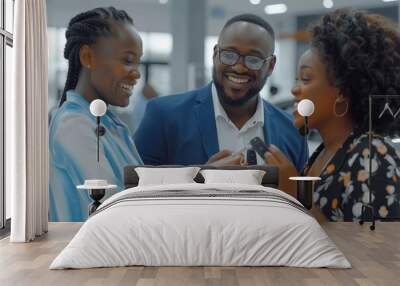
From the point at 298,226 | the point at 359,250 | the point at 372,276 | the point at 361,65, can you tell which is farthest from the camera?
the point at 361,65

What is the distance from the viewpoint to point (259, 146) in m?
7.48

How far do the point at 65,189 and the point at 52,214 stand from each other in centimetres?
35

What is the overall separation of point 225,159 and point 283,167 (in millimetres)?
730

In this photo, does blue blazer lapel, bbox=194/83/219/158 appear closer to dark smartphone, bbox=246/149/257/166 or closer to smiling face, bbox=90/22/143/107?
dark smartphone, bbox=246/149/257/166

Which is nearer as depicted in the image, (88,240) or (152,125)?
(88,240)

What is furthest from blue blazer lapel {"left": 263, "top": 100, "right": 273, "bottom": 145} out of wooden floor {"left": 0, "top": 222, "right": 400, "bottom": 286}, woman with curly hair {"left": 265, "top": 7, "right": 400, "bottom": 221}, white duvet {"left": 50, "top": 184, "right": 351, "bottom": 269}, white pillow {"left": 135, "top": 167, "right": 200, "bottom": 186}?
white duvet {"left": 50, "top": 184, "right": 351, "bottom": 269}

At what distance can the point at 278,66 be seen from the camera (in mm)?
7578

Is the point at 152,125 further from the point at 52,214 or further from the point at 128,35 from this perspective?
the point at 52,214

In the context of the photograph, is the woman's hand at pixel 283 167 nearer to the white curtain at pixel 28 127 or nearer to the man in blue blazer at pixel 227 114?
the man in blue blazer at pixel 227 114

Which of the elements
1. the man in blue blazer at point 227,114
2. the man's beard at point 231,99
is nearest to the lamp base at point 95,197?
the man in blue blazer at point 227,114

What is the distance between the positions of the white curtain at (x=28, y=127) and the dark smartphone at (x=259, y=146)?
2533mm

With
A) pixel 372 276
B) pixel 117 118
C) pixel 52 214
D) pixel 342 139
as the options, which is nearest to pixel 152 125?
pixel 117 118

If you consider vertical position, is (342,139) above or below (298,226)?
above

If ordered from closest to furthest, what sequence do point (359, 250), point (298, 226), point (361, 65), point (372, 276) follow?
point (372, 276)
point (298, 226)
point (359, 250)
point (361, 65)
